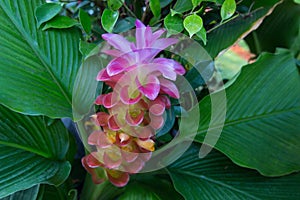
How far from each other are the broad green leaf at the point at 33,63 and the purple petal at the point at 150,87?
0.17 metres

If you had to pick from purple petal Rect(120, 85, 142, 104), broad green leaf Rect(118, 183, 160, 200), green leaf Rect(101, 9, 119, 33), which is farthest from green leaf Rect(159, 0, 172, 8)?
broad green leaf Rect(118, 183, 160, 200)

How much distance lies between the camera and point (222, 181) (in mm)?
669

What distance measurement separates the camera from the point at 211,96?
2.16ft

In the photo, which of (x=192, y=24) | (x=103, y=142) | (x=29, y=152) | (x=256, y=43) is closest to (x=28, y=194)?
(x=29, y=152)

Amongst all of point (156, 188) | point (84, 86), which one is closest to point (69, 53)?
point (84, 86)

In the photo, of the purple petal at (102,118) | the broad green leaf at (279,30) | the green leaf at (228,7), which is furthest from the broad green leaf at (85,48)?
the broad green leaf at (279,30)

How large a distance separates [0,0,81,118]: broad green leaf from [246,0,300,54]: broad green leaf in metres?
0.58

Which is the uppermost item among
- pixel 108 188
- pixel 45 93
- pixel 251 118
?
pixel 45 93

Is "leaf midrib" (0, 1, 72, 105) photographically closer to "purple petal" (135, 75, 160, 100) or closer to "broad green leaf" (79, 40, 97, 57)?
"broad green leaf" (79, 40, 97, 57)

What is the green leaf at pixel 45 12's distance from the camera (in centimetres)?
62

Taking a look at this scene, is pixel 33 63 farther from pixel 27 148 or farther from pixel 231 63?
pixel 231 63

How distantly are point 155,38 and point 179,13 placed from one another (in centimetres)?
7

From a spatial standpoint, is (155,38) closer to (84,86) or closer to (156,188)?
(84,86)

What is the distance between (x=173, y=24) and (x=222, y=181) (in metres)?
0.29
